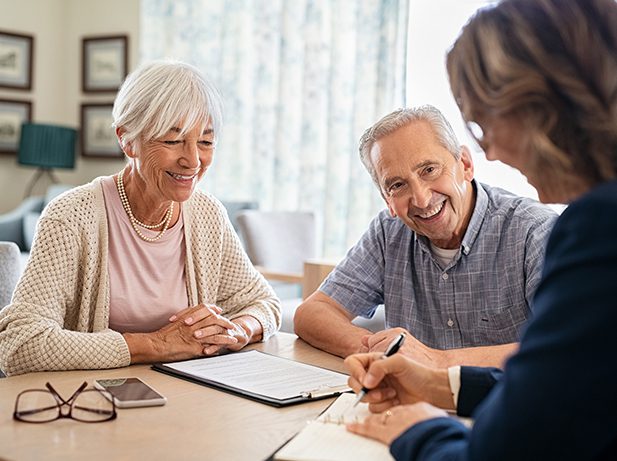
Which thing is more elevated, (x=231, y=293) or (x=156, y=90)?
(x=156, y=90)

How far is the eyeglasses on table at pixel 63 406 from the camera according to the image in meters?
1.12

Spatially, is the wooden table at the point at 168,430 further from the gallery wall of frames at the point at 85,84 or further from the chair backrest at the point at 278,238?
the gallery wall of frames at the point at 85,84

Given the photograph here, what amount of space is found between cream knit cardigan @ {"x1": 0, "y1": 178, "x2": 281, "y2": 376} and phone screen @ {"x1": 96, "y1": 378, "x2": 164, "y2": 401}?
154 mm

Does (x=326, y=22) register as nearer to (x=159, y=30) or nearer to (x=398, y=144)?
(x=159, y=30)

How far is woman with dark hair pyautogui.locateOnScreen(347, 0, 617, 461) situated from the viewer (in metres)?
0.69

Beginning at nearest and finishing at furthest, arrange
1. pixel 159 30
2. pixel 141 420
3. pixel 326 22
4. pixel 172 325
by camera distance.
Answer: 1. pixel 141 420
2. pixel 172 325
3. pixel 326 22
4. pixel 159 30

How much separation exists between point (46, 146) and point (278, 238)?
2.64 m

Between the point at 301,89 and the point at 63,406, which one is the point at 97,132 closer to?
the point at 301,89

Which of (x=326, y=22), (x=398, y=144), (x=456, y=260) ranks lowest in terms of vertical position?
(x=456, y=260)

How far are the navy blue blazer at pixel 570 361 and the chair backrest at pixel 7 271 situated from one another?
4.78ft

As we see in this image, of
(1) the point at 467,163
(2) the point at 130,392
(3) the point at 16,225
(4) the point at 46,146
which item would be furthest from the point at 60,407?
(4) the point at 46,146

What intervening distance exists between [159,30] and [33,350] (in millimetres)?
4913

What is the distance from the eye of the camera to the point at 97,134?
6.45 metres

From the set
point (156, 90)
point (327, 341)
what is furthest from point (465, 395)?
point (156, 90)
